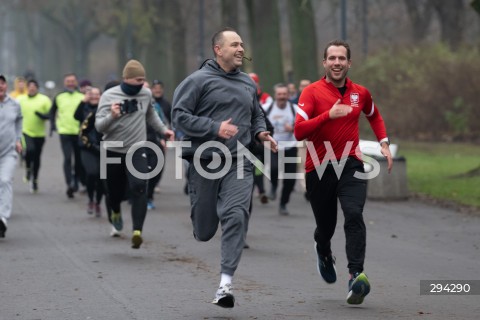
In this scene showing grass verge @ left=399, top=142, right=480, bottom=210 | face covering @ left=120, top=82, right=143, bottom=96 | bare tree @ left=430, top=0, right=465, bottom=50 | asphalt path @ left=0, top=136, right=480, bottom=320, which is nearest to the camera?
asphalt path @ left=0, top=136, right=480, bottom=320

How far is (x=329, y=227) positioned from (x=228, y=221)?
3.55ft

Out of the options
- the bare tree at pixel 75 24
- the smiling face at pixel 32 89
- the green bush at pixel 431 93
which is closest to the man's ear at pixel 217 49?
the smiling face at pixel 32 89

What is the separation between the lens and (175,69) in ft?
146

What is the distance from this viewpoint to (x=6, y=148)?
535 inches

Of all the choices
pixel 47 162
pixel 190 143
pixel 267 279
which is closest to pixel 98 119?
pixel 267 279

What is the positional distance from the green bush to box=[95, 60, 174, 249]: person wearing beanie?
19.2m

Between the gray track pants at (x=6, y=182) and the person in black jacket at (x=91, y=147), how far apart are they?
3.12 feet

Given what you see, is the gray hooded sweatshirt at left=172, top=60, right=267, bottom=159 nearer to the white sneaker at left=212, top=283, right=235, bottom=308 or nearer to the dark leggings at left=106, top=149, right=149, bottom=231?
the white sneaker at left=212, top=283, right=235, bottom=308

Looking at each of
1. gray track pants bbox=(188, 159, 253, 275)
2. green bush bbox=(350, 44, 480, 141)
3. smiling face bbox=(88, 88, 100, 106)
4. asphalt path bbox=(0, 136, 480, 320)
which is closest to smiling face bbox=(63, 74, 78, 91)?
asphalt path bbox=(0, 136, 480, 320)

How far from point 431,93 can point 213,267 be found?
21.4m

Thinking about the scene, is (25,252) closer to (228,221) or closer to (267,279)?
(267,279)

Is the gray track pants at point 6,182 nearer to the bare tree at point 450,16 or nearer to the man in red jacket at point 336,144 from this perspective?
the man in red jacket at point 336,144

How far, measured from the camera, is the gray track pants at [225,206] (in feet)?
28.4

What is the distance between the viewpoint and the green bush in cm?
3105
